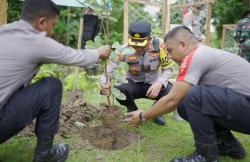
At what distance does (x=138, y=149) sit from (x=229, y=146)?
81cm

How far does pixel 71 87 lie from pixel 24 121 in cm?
290

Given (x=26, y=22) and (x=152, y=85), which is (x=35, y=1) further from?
(x=152, y=85)

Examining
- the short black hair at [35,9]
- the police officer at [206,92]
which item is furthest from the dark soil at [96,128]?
the short black hair at [35,9]

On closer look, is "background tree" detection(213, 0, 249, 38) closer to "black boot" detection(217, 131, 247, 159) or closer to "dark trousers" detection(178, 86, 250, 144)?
"black boot" detection(217, 131, 247, 159)

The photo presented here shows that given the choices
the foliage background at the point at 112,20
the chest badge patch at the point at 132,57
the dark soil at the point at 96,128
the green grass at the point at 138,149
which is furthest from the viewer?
the foliage background at the point at 112,20

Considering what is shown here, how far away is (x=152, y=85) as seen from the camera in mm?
4566

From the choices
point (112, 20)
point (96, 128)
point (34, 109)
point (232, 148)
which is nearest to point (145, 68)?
point (96, 128)

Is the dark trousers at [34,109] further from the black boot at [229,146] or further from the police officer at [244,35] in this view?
the police officer at [244,35]

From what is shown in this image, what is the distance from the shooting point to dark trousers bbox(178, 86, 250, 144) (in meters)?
3.25

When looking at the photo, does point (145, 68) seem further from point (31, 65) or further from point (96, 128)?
point (31, 65)

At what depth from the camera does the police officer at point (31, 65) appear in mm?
2971

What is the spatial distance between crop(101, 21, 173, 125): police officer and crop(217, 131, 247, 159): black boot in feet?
3.34

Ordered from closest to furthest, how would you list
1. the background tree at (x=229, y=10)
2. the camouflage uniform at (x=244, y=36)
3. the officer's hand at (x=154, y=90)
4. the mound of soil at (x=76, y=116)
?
the mound of soil at (x=76, y=116)
the officer's hand at (x=154, y=90)
the camouflage uniform at (x=244, y=36)
the background tree at (x=229, y=10)

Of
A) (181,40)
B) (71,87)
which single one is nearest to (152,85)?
(181,40)
